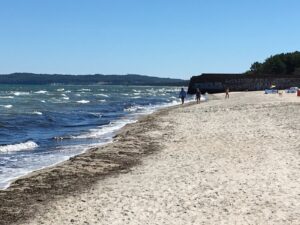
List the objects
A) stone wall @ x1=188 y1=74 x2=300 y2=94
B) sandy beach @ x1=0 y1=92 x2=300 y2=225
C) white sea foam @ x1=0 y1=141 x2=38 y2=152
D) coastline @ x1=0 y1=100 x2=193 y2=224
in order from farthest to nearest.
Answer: stone wall @ x1=188 y1=74 x2=300 y2=94, white sea foam @ x1=0 y1=141 x2=38 y2=152, coastline @ x1=0 y1=100 x2=193 y2=224, sandy beach @ x1=0 y1=92 x2=300 y2=225

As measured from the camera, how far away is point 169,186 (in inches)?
441

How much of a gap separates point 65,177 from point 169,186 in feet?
10.2

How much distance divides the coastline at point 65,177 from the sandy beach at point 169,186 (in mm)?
21

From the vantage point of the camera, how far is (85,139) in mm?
22719

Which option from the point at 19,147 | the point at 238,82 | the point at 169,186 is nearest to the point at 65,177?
the point at 169,186

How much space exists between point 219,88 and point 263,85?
9004 millimetres

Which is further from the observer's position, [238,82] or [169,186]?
[238,82]

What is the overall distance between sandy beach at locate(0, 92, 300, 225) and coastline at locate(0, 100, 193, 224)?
0.8 inches

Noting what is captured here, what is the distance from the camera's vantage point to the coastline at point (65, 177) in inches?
395

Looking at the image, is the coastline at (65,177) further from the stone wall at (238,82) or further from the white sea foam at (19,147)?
the stone wall at (238,82)

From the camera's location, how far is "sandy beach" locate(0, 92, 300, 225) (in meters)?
8.99

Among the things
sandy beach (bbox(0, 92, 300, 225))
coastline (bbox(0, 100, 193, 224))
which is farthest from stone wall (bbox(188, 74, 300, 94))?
coastline (bbox(0, 100, 193, 224))

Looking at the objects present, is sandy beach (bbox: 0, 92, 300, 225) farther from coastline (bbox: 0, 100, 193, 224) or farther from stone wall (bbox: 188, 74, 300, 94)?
stone wall (bbox: 188, 74, 300, 94)

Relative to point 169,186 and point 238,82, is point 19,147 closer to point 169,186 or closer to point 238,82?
point 169,186
